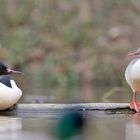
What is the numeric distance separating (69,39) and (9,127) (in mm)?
10046

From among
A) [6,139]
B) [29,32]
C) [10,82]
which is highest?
[29,32]

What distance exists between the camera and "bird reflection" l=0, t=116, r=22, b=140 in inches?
147

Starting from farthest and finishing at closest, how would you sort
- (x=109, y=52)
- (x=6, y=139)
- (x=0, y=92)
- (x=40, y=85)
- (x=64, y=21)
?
(x=64, y=21), (x=109, y=52), (x=40, y=85), (x=0, y=92), (x=6, y=139)

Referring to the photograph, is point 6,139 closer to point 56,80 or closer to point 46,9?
point 56,80

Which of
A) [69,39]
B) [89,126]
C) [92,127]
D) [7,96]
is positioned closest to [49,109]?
[7,96]

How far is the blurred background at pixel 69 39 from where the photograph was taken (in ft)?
42.4

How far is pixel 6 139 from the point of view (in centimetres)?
356

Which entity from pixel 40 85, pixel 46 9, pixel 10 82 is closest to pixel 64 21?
pixel 46 9

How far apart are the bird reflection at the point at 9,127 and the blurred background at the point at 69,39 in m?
7.74

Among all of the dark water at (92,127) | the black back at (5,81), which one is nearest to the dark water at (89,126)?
the dark water at (92,127)

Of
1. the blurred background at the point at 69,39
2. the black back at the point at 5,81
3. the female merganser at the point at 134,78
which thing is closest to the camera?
the black back at the point at 5,81

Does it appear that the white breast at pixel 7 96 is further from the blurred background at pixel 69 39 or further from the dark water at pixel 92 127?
→ the blurred background at pixel 69 39

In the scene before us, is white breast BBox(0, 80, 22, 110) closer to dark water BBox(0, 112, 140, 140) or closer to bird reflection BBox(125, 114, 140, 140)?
dark water BBox(0, 112, 140, 140)

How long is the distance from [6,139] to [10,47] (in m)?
10.2
